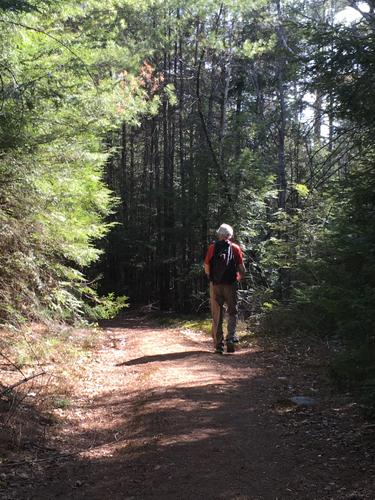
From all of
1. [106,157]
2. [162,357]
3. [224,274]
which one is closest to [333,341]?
[224,274]

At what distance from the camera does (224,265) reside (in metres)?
8.66

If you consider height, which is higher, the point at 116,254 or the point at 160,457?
the point at 116,254

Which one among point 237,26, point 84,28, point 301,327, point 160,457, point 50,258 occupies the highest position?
point 237,26

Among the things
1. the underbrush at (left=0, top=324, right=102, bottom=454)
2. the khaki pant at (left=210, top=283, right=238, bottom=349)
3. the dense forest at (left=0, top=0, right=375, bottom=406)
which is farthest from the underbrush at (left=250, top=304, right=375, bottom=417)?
the underbrush at (left=0, top=324, right=102, bottom=454)

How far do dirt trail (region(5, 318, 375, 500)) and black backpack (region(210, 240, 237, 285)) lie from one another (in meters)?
1.75

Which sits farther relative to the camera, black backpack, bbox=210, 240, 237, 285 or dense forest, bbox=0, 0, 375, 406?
black backpack, bbox=210, 240, 237, 285

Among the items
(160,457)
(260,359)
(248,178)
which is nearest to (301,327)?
(260,359)

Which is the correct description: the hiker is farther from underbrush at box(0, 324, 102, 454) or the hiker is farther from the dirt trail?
underbrush at box(0, 324, 102, 454)

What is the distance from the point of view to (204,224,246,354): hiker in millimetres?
8672

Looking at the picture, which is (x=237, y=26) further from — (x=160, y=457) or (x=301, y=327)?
(x=160, y=457)

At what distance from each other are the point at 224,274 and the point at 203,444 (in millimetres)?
4418

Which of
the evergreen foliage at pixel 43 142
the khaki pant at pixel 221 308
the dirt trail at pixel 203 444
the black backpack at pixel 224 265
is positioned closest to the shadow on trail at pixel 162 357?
the khaki pant at pixel 221 308

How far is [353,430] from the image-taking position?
15.2 ft

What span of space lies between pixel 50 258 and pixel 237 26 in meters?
15.9
